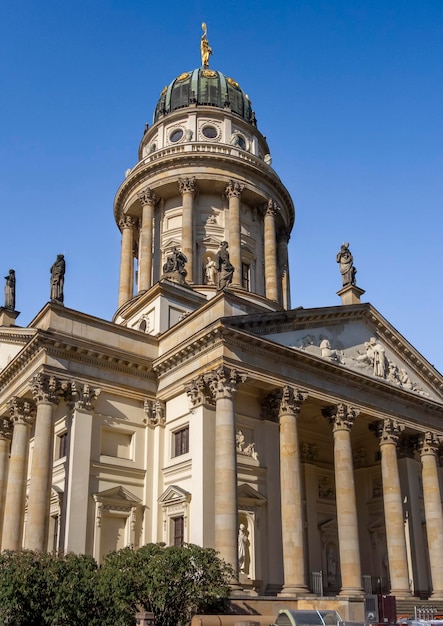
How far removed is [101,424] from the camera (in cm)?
2873

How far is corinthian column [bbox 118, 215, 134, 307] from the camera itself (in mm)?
44938

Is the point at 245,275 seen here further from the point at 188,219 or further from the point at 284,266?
the point at 188,219

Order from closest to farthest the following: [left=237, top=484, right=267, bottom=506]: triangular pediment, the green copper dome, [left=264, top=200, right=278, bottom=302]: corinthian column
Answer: [left=237, top=484, right=267, bottom=506]: triangular pediment → [left=264, top=200, right=278, bottom=302]: corinthian column → the green copper dome

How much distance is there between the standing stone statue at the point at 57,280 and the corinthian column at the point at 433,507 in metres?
19.4

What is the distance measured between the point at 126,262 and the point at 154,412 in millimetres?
18095

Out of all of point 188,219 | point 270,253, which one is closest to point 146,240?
point 188,219

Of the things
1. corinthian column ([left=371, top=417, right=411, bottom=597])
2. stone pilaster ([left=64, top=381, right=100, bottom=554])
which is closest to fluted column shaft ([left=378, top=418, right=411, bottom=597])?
corinthian column ([left=371, top=417, right=411, bottom=597])

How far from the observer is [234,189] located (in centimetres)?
4394

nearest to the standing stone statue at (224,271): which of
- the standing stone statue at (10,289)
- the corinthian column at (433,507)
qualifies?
the standing stone statue at (10,289)

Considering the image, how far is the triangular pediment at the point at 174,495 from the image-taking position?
26.8 meters

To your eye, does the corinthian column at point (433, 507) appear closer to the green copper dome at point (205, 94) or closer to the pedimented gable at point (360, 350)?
the pedimented gable at point (360, 350)

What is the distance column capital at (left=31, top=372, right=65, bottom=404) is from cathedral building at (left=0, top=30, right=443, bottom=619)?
6cm

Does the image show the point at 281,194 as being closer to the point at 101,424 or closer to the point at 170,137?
the point at 170,137

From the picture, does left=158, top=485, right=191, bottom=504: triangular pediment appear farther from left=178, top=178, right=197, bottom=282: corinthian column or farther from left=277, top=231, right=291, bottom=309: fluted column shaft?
left=277, top=231, right=291, bottom=309: fluted column shaft
